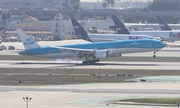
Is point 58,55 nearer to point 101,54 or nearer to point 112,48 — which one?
point 101,54

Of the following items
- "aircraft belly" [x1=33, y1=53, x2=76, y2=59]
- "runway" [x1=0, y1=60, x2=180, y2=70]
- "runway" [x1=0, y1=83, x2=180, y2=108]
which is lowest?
"runway" [x1=0, y1=60, x2=180, y2=70]

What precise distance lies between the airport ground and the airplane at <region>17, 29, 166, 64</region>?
159 cm

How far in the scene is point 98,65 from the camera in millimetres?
96375

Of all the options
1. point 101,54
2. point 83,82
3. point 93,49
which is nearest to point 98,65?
point 101,54

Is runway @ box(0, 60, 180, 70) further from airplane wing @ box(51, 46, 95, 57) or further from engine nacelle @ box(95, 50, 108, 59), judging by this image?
airplane wing @ box(51, 46, 95, 57)

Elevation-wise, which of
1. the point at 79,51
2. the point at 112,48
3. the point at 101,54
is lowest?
the point at 101,54

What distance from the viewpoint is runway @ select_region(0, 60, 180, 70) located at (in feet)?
301

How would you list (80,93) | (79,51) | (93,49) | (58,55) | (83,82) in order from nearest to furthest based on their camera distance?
(80,93), (83,82), (79,51), (93,49), (58,55)

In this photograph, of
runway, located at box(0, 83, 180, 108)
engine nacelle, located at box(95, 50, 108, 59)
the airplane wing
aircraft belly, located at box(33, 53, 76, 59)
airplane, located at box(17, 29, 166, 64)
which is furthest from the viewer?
aircraft belly, located at box(33, 53, 76, 59)

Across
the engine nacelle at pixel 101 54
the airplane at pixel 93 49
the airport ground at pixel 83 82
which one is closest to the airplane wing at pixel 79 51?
the airplane at pixel 93 49

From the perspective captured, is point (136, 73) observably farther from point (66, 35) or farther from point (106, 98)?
point (66, 35)

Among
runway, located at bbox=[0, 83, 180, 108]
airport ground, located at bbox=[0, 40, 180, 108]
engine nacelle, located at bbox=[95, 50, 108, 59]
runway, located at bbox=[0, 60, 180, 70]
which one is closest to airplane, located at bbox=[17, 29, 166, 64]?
engine nacelle, located at bbox=[95, 50, 108, 59]

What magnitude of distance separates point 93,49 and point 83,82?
1029 inches

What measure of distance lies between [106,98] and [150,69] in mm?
28497
